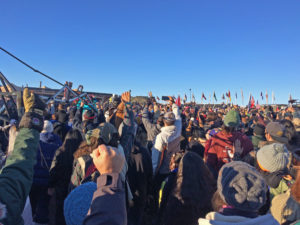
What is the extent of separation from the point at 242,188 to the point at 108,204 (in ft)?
2.86

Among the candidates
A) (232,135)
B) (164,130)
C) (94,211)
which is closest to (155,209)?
(164,130)

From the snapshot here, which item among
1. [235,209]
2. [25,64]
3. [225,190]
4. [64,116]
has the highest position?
[25,64]

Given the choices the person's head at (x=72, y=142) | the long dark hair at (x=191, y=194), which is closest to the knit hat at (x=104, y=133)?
the long dark hair at (x=191, y=194)

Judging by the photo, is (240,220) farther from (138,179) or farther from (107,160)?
(138,179)

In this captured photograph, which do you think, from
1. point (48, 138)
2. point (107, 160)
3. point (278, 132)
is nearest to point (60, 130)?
point (48, 138)

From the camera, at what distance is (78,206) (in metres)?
1.27

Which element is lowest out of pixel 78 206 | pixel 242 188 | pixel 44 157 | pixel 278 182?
pixel 278 182

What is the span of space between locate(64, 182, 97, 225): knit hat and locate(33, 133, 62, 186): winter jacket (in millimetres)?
1837

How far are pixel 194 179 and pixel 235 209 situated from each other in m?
0.72

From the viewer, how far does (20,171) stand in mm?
1334

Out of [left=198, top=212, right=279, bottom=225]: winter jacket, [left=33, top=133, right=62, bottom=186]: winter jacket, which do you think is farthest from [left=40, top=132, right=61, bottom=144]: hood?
[left=198, top=212, right=279, bottom=225]: winter jacket

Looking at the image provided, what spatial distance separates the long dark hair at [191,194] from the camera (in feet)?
6.32

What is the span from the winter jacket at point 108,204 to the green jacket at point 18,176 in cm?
49

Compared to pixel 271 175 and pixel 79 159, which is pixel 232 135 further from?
pixel 79 159
